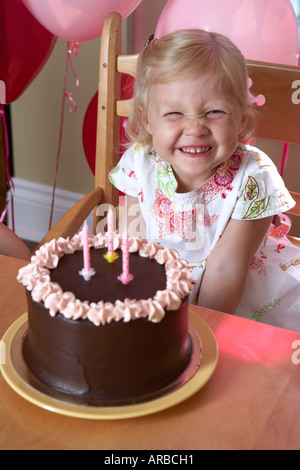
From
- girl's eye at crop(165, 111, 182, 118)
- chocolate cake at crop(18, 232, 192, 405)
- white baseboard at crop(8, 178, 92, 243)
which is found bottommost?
white baseboard at crop(8, 178, 92, 243)

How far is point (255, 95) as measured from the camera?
140 cm

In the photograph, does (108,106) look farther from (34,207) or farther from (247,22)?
(34,207)

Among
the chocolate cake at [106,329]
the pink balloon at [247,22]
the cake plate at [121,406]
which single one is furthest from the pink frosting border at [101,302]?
the pink balloon at [247,22]

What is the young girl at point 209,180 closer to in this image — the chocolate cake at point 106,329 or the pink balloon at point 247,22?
the pink balloon at point 247,22

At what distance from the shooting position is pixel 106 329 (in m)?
0.72

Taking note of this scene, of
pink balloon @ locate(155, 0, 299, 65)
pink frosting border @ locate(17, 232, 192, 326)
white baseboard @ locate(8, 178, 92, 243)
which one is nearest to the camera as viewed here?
pink frosting border @ locate(17, 232, 192, 326)

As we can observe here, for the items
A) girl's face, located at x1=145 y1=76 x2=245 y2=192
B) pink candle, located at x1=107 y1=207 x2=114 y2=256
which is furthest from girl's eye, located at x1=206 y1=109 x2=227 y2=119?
pink candle, located at x1=107 y1=207 x2=114 y2=256

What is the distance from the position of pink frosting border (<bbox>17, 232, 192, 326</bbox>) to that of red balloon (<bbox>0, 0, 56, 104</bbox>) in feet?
4.01

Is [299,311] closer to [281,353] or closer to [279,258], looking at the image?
[279,258]

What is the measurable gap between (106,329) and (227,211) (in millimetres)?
710

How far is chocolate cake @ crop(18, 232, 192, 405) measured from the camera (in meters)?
0.72

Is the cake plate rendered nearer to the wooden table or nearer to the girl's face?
the wooden table

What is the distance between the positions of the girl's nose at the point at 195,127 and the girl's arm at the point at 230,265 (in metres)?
0.25

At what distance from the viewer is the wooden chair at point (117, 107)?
135 cm
